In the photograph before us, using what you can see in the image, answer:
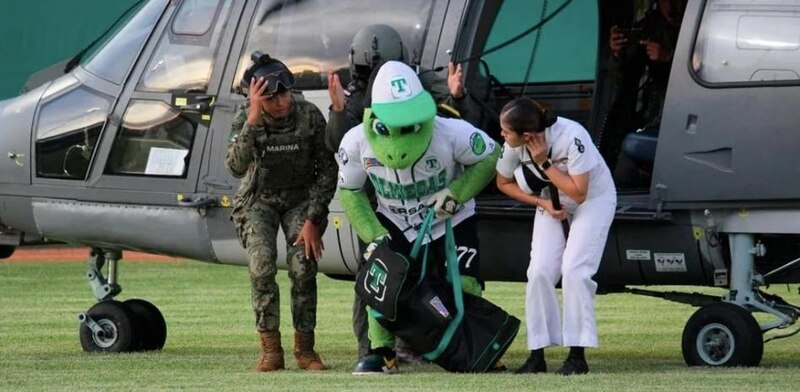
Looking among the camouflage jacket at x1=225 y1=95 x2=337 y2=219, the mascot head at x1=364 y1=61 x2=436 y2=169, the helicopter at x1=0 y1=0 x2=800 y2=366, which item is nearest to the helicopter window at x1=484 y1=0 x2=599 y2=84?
the helicopter at x1=0 y1=0 x2=800 y2=366

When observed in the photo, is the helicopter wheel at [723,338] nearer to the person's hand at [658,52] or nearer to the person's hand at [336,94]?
the person's hand at [658,52]

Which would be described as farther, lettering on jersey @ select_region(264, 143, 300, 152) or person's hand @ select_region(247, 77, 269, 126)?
lettering on jersey @ select_region(264, 143, 300, 152)

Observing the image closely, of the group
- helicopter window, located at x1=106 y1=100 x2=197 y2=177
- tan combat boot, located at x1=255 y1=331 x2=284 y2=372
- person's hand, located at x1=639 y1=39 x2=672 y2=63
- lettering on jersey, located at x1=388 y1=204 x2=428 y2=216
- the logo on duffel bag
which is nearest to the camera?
the logo on duffel bag

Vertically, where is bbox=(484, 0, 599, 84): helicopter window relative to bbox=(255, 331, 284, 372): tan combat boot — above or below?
above

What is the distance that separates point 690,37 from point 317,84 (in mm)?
2263

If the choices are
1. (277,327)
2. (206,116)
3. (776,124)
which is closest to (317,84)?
(206,116)

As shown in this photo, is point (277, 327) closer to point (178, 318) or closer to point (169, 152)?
point (169, 152)

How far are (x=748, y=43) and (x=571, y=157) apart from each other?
1.36 meters

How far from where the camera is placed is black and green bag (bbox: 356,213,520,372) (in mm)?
9367

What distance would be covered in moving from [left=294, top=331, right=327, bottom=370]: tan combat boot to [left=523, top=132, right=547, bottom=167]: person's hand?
168cm

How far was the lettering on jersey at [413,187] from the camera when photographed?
948 cm

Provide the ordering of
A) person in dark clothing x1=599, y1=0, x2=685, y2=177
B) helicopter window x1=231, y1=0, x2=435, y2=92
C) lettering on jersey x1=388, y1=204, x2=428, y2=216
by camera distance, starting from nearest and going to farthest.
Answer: lettering on jersey x1=388, y1=204, x2=428, y2=216 < helicopter window x1=231, y1=0, x2=435, y2=92 < person in dark clothing x1=599, y1=0, x2=685, y2=177

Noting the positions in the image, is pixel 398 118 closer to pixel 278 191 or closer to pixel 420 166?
pixel 420 166

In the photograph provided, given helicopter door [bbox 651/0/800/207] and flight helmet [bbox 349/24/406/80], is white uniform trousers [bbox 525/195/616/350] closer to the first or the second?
helicopter door [bbox 651/0/800/207]
